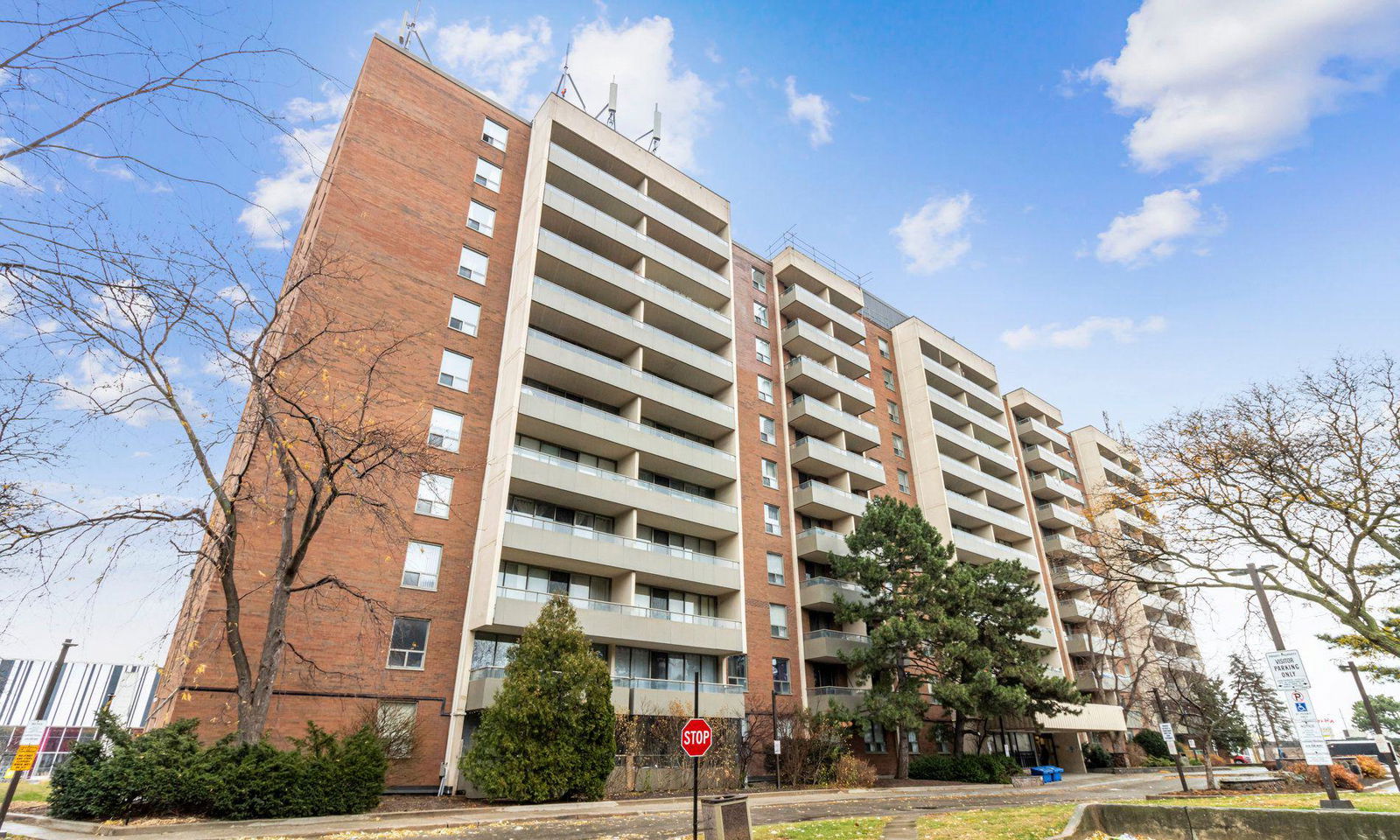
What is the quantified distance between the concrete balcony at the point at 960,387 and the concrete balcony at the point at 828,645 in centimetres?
2627

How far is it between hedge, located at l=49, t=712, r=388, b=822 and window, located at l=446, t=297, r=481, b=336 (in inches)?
735

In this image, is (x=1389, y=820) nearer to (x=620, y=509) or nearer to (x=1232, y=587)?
(x=1232, y=587)

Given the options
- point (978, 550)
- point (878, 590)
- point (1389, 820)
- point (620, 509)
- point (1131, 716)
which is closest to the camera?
point (1389, 820)

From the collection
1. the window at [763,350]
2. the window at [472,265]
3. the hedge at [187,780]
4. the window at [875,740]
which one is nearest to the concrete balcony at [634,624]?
the hedge at [187,780]

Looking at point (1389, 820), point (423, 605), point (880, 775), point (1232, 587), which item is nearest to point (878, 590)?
point (880, 775)

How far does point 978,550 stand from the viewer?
50.3 meters

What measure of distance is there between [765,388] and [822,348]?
251 inches

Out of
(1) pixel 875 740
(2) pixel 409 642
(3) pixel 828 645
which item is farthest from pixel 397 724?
(1) pixel 875 740

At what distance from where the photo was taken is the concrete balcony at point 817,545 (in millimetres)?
40438

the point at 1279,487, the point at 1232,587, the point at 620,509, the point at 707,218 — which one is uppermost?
the point at 707,218

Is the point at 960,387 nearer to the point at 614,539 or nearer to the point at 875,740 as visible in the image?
the point at 875,740

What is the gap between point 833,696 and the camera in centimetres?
3541

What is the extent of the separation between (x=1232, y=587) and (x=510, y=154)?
119ft

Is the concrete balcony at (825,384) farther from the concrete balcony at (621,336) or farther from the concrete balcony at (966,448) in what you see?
the concrete balcony at (966,448)
